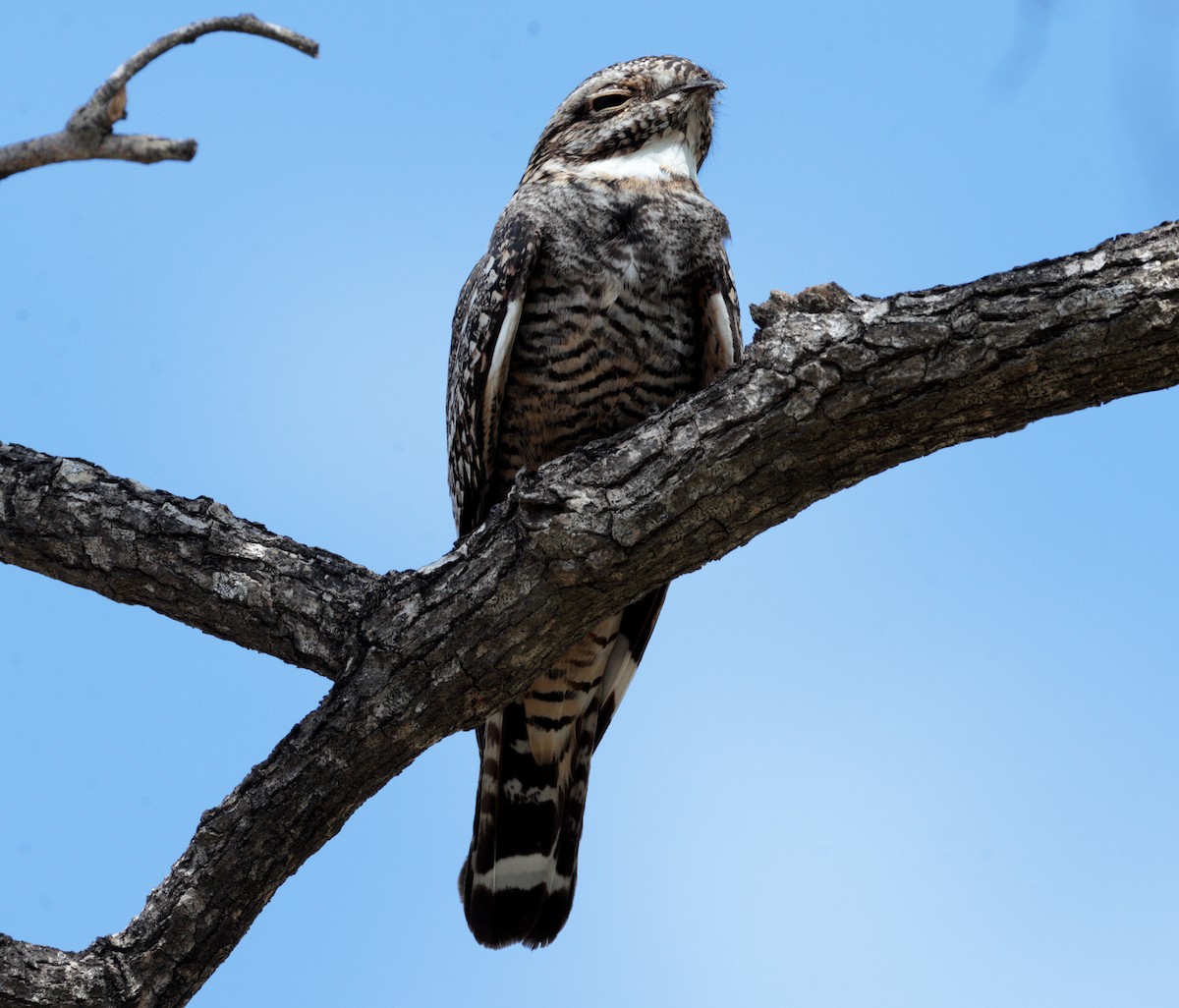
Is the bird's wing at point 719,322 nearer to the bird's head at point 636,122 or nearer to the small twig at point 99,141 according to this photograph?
the bird's head at point 636,122

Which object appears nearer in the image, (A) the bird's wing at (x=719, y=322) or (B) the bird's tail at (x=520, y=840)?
(A) the bird's wing at (x=719, y=322)

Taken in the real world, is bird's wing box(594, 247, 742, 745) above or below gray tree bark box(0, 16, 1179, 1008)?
above

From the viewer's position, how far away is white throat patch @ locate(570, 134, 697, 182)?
577 centimetres

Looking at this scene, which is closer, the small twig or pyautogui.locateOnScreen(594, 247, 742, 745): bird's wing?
the small twig

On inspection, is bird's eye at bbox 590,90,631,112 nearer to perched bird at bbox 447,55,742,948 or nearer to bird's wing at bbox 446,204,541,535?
perched bird at bbox 447,55,742,948

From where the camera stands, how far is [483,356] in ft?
17.4

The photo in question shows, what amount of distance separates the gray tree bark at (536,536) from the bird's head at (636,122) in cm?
205

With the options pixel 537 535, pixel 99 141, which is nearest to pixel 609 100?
pixel 537 535

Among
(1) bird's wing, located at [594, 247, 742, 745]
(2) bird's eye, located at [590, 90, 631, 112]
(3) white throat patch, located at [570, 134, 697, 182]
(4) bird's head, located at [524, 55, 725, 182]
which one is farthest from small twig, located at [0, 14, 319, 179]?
(2) bird's eye, located at [590, 90, 631, 112]

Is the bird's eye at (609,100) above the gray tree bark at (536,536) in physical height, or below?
above

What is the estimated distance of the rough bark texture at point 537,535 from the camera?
3857 millimetres

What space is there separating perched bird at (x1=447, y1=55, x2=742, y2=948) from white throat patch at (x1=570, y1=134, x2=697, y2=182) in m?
0.01

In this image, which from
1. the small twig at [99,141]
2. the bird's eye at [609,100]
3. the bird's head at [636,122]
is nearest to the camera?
the small twig at [99,141]

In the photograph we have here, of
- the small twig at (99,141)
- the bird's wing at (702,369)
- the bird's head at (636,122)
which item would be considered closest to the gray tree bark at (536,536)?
the bird's wing at (702,369)
